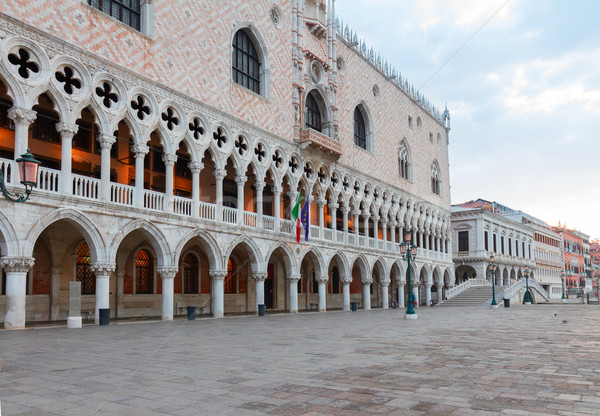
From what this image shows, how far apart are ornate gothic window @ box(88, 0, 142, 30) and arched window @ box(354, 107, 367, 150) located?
1737 centimetres

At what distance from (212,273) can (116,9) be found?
10010 millimetres

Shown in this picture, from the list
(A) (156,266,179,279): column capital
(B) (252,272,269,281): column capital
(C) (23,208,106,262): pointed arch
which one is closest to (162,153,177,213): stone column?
(A) (156,266,179,279): column capital

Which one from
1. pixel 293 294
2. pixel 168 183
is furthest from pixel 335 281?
pixel 168 183

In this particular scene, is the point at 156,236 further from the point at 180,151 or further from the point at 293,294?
the point at 293,294

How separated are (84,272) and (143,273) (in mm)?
2517

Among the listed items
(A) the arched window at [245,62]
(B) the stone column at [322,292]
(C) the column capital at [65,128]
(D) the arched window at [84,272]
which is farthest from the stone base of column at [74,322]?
(B) the stone column at [322,292]

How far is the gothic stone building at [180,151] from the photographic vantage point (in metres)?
15.3

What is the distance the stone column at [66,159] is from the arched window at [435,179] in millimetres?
33549

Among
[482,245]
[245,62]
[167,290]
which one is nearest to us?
[167,290]

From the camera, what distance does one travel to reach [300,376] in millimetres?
6707

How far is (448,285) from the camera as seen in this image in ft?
146

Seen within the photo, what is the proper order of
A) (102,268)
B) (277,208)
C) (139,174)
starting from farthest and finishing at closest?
(277,208) → (139,174) → (102,268)

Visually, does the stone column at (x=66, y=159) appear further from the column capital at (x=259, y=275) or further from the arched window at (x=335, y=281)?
the arched window at (x=335, y=281)

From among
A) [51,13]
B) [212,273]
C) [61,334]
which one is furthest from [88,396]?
[212,273]
